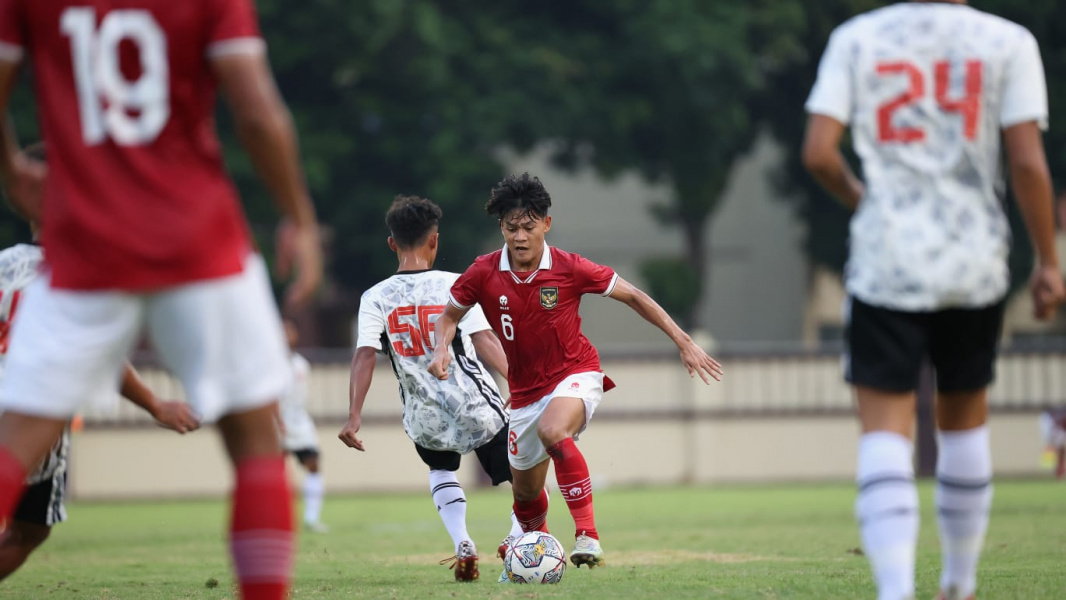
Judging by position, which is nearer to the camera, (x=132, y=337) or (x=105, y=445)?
(x=132, y=337)

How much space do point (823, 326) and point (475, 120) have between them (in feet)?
47.8

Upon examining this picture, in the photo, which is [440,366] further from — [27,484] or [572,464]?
[27,484]

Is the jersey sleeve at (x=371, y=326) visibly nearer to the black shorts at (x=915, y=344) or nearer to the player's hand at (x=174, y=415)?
the player's hand at (x=174, y=415)

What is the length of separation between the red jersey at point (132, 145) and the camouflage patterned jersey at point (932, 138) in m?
1.90

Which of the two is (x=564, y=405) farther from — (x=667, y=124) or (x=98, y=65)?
(x=667, y=124)

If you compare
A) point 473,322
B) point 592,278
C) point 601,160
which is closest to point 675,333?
point 592,278

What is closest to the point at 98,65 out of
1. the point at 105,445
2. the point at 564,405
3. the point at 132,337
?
the point at 132,337

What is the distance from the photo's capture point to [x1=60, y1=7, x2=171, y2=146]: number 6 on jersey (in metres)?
3.80

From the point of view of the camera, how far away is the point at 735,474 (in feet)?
81.9

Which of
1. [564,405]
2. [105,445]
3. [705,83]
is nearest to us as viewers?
[564,405]

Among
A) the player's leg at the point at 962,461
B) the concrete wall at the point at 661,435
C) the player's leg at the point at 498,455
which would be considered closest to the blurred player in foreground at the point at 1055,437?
the concrete wall at the point at 661,435

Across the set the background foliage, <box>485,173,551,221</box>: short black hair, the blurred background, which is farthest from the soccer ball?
the background foliage

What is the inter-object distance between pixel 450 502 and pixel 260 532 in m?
4.47

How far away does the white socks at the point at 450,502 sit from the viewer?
824 centimetres
